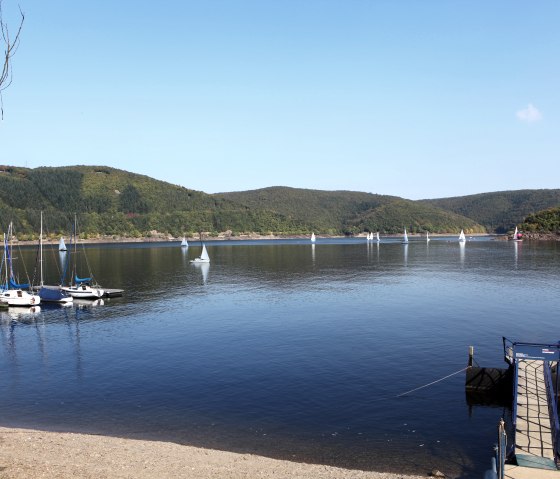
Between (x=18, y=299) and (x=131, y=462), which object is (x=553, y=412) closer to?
(x=131, y=462)

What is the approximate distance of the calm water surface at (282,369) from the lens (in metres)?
25.6

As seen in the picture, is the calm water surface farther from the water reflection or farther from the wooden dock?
the water reflection

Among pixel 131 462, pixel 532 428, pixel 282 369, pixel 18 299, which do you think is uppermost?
pixel 18 299

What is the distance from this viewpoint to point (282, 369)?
37.9 meters

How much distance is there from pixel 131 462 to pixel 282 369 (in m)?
18.1

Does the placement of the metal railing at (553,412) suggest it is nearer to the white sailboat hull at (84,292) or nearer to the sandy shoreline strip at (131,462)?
the sandy shoreline strip at (131,462)

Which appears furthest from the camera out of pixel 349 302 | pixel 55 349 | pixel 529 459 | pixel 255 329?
pixel 349 302

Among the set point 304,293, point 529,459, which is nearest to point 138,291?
point 304,293

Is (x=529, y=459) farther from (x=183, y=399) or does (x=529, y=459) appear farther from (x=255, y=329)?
(x=255, y=329)

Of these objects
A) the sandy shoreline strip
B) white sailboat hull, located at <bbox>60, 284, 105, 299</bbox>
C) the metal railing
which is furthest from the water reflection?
the metal railing

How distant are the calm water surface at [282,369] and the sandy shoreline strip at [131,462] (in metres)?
1.83

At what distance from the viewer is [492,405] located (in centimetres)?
3023

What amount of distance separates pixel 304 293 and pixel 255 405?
52.0 metres

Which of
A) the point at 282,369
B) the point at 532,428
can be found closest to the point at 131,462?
the point at 282,369
